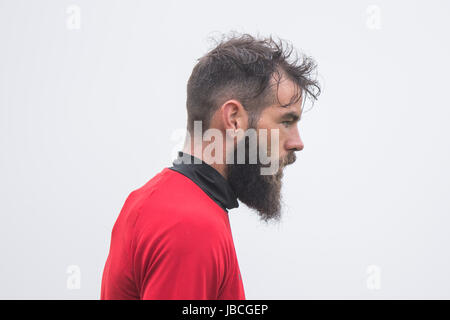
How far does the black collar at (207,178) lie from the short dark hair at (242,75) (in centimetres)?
10

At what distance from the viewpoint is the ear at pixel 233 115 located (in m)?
1.12

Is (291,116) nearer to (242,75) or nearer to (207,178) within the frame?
(242,75)

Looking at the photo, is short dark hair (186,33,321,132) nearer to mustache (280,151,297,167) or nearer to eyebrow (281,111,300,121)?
eyebrow (281,111,300,121)

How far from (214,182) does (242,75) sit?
29 centimetres

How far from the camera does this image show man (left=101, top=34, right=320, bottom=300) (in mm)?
913

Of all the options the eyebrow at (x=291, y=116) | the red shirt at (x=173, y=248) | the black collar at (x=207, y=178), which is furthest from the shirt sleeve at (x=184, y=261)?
the eyebrow at (x=291, y=116)

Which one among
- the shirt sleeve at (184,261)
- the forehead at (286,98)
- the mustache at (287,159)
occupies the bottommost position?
the shirt sleeve at (184,261)

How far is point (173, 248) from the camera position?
2.96 ft

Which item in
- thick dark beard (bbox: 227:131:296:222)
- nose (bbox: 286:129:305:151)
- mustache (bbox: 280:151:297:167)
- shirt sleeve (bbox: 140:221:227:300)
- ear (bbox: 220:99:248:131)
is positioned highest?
ear (bbox: 220:99:248:131)

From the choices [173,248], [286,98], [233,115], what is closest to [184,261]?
[173,248]

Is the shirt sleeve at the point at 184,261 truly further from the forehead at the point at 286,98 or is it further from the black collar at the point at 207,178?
the forehead at the point at 286,98

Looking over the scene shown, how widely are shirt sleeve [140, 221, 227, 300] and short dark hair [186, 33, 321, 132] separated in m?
0.34

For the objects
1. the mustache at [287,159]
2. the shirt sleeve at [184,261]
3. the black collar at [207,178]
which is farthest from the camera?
the mustache at [287,159]

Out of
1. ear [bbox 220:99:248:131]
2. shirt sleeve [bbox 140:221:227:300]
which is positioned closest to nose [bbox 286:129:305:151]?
ear [bbox 220:99:248:131]
